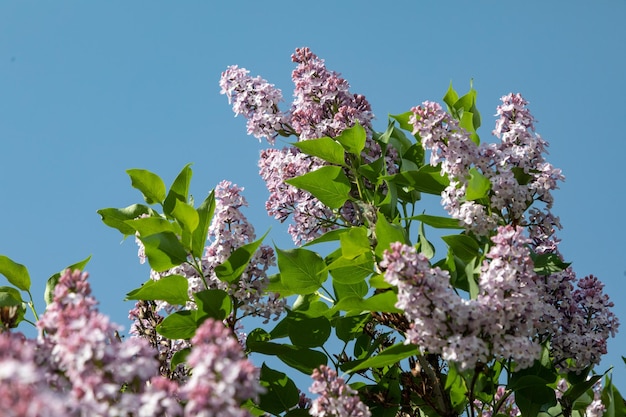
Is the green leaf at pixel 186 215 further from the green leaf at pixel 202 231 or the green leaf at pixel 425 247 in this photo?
the green leaf at pixel 425 247

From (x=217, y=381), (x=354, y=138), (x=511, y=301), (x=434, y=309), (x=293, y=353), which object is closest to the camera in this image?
(x=217, y=381)

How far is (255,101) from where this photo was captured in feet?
14.4

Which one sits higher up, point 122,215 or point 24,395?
point 122,215

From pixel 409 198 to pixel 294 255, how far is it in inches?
30.6

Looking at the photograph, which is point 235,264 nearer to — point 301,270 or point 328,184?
point 301,270

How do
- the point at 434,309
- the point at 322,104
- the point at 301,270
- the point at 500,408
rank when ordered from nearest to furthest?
the point at 434,309, the point at 301,270, the point at 322,104, the point at 500,408

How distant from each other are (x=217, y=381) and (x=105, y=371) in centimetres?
26

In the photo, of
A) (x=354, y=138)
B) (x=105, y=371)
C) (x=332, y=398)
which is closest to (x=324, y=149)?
(x=354, y=138)

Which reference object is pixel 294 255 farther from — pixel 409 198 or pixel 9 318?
pixel 9 318

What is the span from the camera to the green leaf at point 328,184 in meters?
3.69

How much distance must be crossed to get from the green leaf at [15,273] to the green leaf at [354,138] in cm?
150

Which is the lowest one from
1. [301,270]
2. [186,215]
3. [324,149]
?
[301,270]

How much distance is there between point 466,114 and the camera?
3525 millimetres

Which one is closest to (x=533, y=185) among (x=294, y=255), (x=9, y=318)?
(x=294, y=255)
